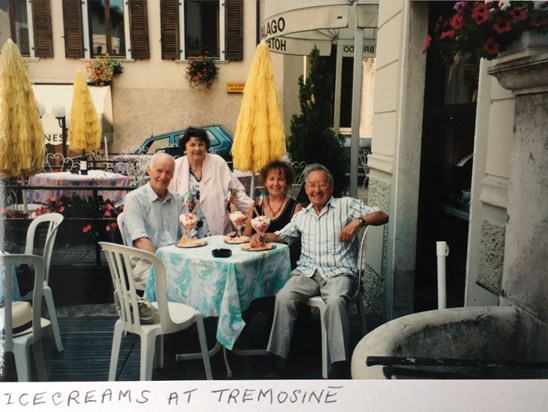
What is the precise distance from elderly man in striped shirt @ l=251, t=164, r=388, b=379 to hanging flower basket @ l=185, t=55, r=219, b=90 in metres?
0.73

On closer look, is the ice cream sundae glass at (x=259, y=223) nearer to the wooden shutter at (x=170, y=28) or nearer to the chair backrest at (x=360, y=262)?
the chair backrest at (x=360, y=262)

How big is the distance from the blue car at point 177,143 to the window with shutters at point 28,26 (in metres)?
0.46

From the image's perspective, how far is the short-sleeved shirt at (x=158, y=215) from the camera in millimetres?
2285

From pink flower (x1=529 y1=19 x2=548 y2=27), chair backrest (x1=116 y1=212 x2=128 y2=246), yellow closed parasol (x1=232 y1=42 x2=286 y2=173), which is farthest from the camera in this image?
chair backrest (x1=116 y1=212 x2=128 y2=246)

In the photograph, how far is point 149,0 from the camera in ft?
5.17

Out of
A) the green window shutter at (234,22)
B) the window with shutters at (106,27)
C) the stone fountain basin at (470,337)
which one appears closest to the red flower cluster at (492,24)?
the green window shutter at (234,22)

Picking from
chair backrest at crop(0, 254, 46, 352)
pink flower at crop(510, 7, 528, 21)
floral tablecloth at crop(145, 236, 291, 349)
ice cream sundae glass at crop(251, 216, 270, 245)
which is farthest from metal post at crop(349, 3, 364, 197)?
chair backrest at crop(0, 254, 46, 352)

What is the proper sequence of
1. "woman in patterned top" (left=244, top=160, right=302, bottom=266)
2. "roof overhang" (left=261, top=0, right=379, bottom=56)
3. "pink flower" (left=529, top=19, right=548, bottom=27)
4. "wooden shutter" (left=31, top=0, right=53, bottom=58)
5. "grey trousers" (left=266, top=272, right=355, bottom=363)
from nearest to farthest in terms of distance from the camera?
"pink flower" (left=529, top=19, right=548, bottom=27), "wooden shutter" (left=31, top=0, right=53, bottom=58), "roof overhang" (left=261, top=0, right=379, bottom=56), "grey trousers" (left=266, top=272, right=355, bottom=363), "woman in patterned top" (left=244, top=160, right=302, bottom=266)

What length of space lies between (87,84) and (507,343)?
5.26 feet

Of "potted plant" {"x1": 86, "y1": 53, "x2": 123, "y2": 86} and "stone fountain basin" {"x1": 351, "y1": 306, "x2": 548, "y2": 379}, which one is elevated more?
"potted plant" {"x1": 86, "y1": 53, "x2": 123, "y2": 86}

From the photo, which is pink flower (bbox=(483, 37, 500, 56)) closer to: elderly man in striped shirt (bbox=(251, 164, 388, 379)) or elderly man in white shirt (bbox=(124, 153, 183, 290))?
elderly man in striped shirt (bbox=(251, 164, 388, 379))

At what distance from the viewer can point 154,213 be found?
231 centimetres

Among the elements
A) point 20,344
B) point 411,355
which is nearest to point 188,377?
point 20,344

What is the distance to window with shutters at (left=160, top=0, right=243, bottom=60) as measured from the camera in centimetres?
162
